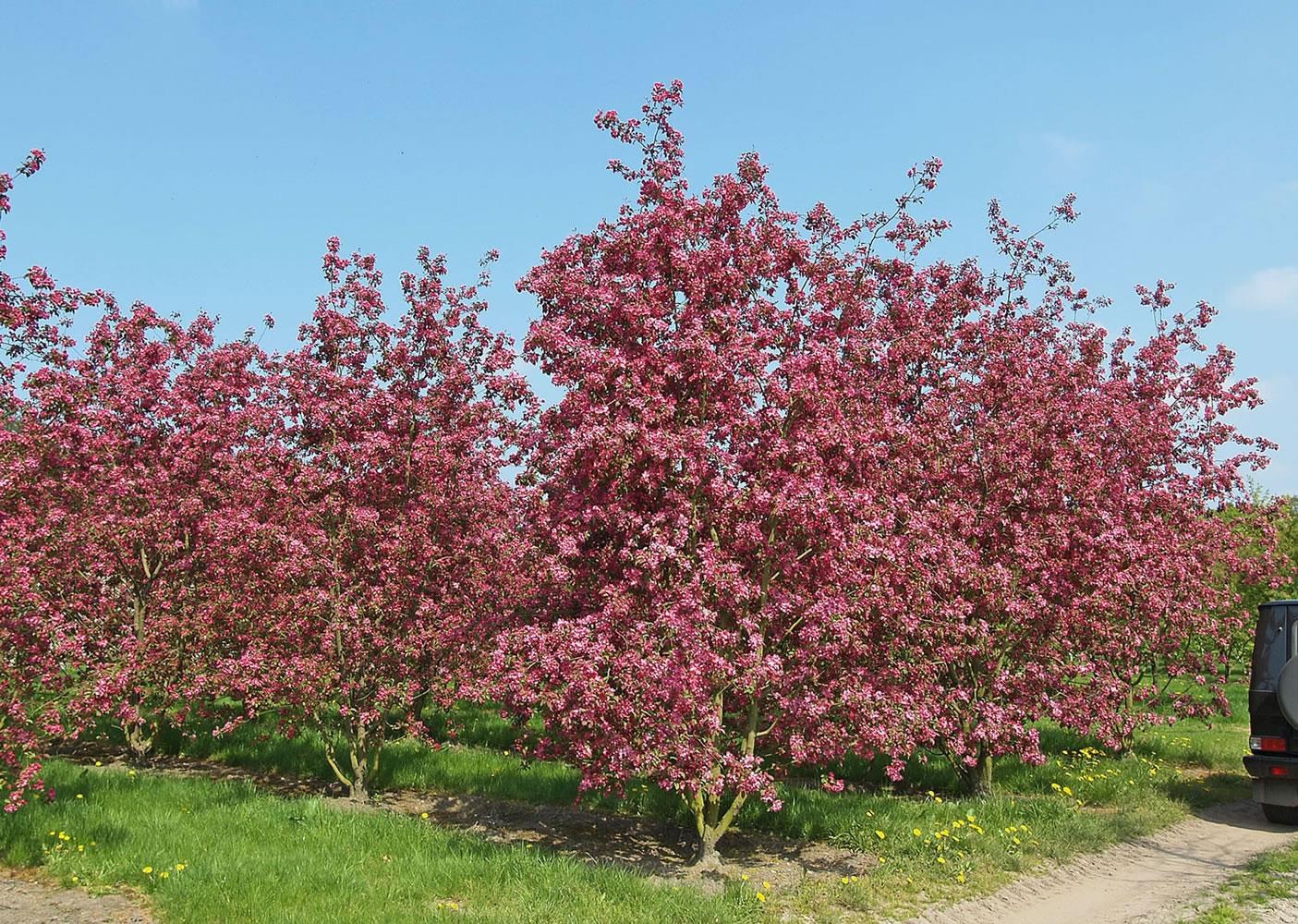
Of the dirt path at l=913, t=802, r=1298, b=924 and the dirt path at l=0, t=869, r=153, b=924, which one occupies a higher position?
the dirt path at l=913, t=802, r=1298, b=924

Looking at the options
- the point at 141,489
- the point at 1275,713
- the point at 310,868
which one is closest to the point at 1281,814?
the point at 1275,713

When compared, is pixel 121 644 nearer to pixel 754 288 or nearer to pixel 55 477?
pixel 55 477

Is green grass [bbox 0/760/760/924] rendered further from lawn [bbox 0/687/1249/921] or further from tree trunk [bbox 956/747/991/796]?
tree trunk [bbox 956/747/991/796]

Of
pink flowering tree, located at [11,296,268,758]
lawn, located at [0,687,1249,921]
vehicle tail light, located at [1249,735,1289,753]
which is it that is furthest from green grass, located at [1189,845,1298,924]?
pink flowering tree, located at [11,296,268,758]

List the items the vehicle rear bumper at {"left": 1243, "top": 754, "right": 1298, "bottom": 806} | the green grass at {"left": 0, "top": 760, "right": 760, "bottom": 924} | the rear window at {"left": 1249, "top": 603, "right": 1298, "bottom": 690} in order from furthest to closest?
1. the rear window at {"left": 1249, "top": 603, "right": 1298, "bottom": 690}
2. the vehicle rear bumper at {"left": 1243, "top": 754, "right": 1298, "bottom": 806}
3. the green grass at {"left": 0, "top": 760, "right": 760, "bottom": 924}

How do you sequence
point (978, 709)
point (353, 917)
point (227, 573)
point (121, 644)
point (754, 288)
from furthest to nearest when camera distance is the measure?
point (121, 644), point (227, 573), point (978, 709), point (754, 288), point (353, 917)

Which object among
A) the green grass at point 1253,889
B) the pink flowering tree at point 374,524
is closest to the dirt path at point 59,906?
the pink flowering tree at point 374,524

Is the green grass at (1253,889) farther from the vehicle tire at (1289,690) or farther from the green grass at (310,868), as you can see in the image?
the green grass at (310,868)

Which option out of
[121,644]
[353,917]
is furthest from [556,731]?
[121,644]

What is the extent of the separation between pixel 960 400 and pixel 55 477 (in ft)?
41.5

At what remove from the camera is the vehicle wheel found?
11219 mm

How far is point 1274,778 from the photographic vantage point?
432 inches

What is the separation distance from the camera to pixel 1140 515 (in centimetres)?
1335

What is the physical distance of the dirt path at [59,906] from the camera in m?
7.23
